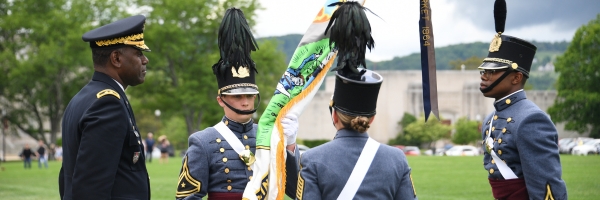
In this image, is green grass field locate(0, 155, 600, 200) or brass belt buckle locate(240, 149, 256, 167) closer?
brass belt buckle locate(240, 149, 256, 167)

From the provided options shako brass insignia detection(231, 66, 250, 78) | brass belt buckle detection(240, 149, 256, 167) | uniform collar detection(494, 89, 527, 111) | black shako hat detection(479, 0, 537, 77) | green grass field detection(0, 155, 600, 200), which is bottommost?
green grass field detection(0, 155, 600, 200)

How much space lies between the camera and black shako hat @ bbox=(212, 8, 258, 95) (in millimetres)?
6504

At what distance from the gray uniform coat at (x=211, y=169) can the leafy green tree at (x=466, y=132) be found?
67.1 m

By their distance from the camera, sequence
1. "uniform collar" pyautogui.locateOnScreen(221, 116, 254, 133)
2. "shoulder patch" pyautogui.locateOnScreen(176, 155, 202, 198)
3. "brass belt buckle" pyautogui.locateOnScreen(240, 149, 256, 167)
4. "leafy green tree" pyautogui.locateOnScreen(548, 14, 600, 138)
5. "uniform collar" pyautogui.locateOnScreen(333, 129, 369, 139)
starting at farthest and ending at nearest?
"leafy green tree" pyautogui.locateOnScreen(548, 14, 600, 138), "uniform collar" pyautogui.locateOnScreen(221, 116, 254, 133), "brass belt buckle" pyautogui.locateOnScreen(240, 149, 256, 167), "shoulder patch" pyautogui.locateOnScreen(176, 155, 202, 198), "uniform collar" pyautogui.locateOnScreen(333, 129, 369, 139)

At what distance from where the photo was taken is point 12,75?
56.4 metres

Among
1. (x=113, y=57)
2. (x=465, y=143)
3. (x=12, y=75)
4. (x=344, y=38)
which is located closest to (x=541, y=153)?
(x=344, y=38)

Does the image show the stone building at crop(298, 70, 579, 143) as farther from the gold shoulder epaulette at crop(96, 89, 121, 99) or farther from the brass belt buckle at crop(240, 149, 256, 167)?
the gold shoulder epaulette at crop(96, 89, 121, 99)

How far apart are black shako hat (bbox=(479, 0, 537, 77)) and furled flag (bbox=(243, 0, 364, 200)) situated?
4.55 feet

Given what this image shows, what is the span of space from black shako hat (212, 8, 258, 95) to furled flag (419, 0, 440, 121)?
139cm

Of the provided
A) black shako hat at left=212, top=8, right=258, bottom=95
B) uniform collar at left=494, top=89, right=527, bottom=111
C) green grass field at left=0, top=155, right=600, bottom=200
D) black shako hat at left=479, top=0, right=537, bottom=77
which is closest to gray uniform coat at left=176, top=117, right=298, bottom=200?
black shako hat at left=212, top=8, right=258, bottom=95

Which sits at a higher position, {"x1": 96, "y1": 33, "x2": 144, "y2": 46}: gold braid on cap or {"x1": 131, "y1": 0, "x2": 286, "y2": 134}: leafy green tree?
{"x1": 96, "y1": 33, "x2": 144, "y2": 46}: gold braid on cap

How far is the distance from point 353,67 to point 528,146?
5.69ft

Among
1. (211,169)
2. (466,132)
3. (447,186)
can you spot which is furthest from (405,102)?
(211,169)

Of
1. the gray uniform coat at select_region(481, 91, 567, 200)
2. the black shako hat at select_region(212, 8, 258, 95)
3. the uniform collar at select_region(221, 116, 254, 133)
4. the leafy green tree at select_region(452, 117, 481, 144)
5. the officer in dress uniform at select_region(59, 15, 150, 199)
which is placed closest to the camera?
the officer in dress uniform at select_region(59, 15, 150, 199)
